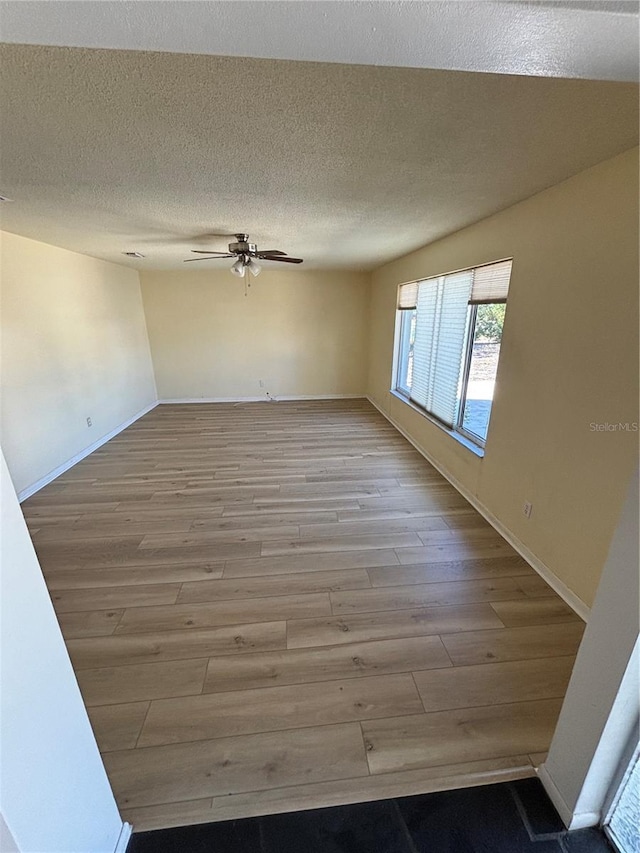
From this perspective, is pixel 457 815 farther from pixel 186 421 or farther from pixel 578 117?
pixel 186 421

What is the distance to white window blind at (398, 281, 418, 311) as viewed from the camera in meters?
4.28

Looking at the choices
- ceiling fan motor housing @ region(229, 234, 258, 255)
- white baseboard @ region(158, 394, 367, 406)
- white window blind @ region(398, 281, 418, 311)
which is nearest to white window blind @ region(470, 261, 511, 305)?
white window blind @ region(398, 281, 418, 311)

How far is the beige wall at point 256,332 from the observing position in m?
5.84

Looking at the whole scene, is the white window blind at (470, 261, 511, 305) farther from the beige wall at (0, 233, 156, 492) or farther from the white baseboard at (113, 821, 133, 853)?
the beige wall at (0, 233, 156, 492)

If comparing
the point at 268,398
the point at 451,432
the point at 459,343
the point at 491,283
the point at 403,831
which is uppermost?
the point at 491,283

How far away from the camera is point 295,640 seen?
5.68ft

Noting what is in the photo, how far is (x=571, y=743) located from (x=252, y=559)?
1.74 metres

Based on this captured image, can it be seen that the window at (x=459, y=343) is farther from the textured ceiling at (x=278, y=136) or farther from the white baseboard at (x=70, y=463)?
the white baseboard at (x=70, y=463)

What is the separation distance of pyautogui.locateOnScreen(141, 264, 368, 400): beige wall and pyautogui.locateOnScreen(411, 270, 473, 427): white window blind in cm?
215

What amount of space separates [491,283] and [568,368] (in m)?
1.10

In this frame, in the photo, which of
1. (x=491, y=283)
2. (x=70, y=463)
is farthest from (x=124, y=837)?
(x=70, y=463)

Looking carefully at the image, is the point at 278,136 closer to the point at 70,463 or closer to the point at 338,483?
the point at 338,483

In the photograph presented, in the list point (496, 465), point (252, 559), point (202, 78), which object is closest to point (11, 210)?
point (202, 78)

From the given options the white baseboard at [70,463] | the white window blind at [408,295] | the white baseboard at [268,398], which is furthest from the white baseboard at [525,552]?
the white baseboard at [70,463]
